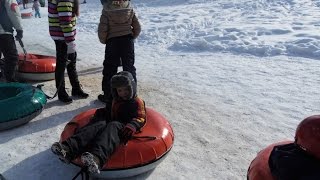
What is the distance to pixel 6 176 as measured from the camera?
3670mm

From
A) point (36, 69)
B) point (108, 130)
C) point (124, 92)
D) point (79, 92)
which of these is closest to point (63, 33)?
point (79, 92)

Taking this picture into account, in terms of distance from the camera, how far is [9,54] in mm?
5625

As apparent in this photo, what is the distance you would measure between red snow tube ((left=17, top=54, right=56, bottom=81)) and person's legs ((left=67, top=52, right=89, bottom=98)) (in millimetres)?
828

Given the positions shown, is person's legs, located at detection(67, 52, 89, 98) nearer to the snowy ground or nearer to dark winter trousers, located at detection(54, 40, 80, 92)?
dark winter trousers, located at detection(54, 40, 80, 92)

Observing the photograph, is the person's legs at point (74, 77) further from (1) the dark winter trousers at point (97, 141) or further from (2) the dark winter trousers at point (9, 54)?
(1) the dark winter trousers at point (97, 141)

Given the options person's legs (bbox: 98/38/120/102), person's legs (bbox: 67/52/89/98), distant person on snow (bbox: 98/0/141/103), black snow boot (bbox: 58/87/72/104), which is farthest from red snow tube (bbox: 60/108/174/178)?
person's legs (bbox: 67/52/89/98)

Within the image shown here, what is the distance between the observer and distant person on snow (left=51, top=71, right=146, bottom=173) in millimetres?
3176

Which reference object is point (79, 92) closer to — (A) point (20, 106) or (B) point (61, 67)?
(B) point (61, 67)

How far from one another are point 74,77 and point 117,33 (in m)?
0.98

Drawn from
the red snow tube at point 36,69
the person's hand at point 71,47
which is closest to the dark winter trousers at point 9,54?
the red snow tube at point 36,69

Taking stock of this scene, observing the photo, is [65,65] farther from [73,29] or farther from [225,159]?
[225,159]

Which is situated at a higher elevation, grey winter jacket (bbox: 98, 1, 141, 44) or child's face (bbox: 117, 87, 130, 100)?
grey winter jacket (bbox: 98, 1, 141, 44)

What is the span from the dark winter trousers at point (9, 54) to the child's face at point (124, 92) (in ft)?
8.37

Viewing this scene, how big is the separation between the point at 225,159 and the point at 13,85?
2.94 m
